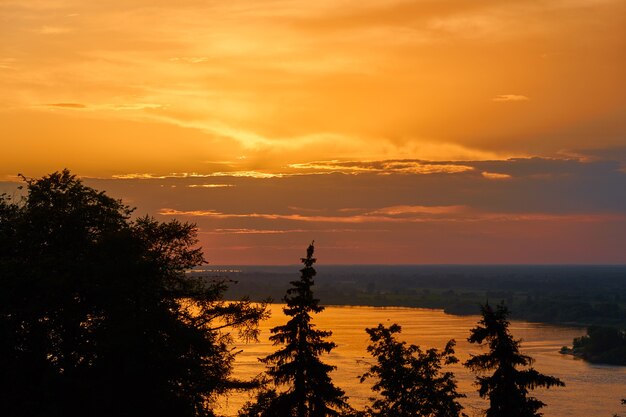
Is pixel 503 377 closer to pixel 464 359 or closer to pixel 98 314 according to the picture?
pixel 98 314

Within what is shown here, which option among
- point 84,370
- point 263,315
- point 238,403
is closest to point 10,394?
point 84,370

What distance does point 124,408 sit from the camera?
80.2 ft

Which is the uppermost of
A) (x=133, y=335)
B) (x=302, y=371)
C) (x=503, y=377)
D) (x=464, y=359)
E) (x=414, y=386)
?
(x=133, y=335)

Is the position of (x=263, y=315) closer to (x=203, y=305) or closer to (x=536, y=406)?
(x=203, y=305)

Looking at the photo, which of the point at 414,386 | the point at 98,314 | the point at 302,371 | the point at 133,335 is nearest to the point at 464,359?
the point at 414,386

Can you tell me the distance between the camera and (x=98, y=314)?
27031 mm

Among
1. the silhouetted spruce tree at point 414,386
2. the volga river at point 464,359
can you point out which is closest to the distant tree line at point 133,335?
the silhouetted spruce tree at point 414,386

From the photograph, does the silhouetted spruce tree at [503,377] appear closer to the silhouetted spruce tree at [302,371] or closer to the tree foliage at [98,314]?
the silhouetted spruce tree at [302,371]

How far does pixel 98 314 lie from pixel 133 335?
3.32 meters

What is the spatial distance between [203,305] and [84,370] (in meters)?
6.29

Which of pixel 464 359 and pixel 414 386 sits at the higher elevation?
pixel 414 386

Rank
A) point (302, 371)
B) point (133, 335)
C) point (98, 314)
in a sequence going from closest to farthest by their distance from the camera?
point (133, 335) < point (98, 314) < point (302, 371)

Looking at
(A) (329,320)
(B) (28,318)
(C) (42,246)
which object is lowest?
(A) (329,320)

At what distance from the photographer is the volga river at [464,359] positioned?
233ft
